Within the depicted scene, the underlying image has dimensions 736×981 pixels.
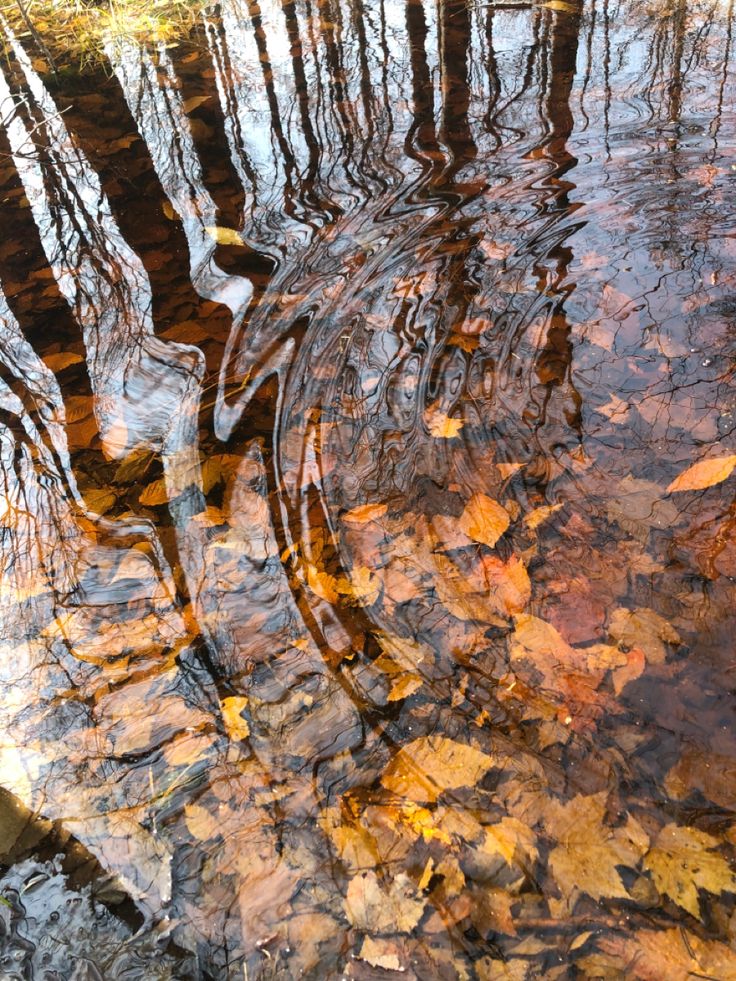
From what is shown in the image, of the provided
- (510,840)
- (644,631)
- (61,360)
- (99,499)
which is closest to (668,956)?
(510,840)

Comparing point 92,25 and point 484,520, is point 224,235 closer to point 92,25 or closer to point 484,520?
point 484,520

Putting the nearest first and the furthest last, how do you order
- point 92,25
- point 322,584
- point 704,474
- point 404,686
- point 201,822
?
point 201,822 → point 404,686 → point 322,584 → point 704,474 → point 92,25

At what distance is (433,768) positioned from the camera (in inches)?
81.4

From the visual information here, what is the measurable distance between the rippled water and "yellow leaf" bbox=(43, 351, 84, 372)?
0.25 ft

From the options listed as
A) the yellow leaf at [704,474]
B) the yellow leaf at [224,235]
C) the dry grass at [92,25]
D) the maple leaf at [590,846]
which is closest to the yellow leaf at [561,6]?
the dry grass at [92,25]

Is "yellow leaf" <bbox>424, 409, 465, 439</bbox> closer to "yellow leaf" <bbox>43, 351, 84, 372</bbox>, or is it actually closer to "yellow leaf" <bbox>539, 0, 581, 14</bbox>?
"yellow leaf" <bbox>43, 351, 84, 372</bbox>

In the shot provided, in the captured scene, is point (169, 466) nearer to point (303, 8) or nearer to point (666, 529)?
point (666, 529)

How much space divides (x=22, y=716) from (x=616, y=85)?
5509mm

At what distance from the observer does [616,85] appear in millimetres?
5070

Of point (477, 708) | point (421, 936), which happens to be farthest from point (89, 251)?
point (421, 936)

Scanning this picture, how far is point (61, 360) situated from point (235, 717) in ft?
8.02

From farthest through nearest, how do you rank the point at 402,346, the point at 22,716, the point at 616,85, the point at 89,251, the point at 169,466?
the point at 616,85
the point at 89,251
the point at 402,346
the point at 169,466
the point at 22,716

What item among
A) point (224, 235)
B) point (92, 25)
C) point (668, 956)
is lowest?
point (668, 956)

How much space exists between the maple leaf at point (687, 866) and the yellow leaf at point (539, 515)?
108 cm
